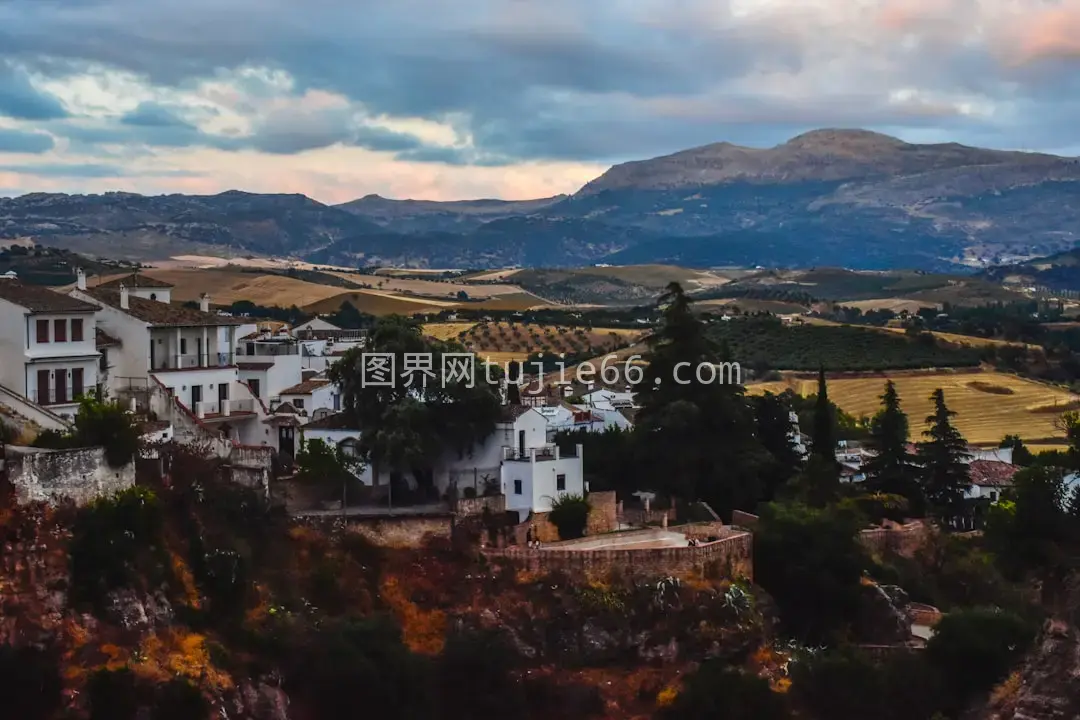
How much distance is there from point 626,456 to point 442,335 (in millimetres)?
91472

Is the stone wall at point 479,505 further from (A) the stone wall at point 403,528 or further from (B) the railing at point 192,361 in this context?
(B) the railing at point 192,361

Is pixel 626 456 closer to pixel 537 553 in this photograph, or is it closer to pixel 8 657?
pixel 537 553

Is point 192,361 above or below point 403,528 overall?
above

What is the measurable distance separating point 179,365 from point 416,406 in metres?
8.08

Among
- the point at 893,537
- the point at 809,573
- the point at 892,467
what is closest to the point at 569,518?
the point at 809,573

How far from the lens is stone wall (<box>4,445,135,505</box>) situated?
36.6m

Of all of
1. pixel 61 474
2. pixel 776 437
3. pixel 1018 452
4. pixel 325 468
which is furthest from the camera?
pixel 1018 452

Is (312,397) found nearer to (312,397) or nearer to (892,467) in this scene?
(312,397)

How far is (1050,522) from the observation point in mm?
50688

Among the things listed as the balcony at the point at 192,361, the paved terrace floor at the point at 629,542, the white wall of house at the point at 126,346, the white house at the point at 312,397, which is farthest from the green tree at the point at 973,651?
the white wall of house at the point at 126,346

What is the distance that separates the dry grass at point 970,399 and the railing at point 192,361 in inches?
2070

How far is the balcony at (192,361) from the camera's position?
50344 mm

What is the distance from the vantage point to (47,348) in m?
44.8

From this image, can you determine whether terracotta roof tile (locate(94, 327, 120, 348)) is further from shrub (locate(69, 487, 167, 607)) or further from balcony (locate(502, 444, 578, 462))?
balcony (locate(502, 444, 578, 462))
